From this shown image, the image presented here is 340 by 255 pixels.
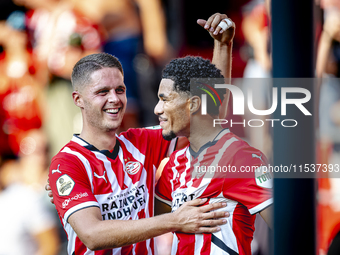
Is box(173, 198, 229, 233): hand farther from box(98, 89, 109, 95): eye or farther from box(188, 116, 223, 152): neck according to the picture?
box(98, 89, 109, 95): eye

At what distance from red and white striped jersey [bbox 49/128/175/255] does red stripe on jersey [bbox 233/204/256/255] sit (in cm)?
58

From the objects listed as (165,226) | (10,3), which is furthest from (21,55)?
(165,226)

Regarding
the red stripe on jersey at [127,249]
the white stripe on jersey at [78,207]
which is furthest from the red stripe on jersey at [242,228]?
the white stripe on jersey at [78,207]

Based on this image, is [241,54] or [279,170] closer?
[279,170]

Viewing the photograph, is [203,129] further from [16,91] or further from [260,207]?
[16,91]

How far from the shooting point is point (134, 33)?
12.4 ft

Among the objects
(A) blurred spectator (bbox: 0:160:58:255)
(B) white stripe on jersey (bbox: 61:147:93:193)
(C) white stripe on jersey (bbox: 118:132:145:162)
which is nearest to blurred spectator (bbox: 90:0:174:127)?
(A) blurred spectator (bbox: 0:160:58:255)

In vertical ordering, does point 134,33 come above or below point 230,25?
above

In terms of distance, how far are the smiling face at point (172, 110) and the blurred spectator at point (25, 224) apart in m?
2.56

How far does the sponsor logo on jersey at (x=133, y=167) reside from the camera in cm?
209

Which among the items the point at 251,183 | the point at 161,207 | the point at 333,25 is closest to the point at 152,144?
the point at 161,207

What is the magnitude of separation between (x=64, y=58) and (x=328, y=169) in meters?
2.91

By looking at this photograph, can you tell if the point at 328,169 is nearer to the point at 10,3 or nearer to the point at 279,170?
the point at 279,170

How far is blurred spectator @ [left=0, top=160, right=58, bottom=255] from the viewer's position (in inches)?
153
